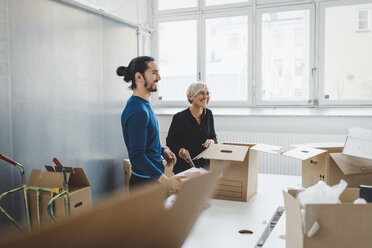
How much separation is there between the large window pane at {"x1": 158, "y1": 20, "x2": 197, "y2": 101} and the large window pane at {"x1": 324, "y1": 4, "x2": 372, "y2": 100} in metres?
1.89

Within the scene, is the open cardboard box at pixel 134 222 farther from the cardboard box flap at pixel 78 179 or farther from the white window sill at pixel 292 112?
the white window sill at pixel 292 112

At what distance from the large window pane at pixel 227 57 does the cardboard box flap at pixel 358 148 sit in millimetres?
3122

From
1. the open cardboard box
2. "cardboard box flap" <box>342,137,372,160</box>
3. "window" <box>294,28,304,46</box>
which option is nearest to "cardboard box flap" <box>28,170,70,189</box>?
"cardboard box flap" <box>342,137,372,160</box>

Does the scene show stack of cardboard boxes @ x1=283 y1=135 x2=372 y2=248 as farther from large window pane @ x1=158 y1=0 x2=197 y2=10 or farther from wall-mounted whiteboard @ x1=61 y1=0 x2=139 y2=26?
large window pane @ x1=158 y1=0 x2=197 y2=10

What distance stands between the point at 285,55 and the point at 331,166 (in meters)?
3.07

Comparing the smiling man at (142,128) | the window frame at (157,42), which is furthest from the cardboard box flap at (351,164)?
the window frame at (157,42)

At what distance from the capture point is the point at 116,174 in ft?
12.1

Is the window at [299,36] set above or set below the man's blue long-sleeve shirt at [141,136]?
above

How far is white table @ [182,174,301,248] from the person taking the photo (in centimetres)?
129

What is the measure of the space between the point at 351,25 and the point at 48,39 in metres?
3.61

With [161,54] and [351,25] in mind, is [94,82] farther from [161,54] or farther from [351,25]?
[351,25]

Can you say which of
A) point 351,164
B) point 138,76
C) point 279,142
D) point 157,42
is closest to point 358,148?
point 351,164

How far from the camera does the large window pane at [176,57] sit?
5.03m

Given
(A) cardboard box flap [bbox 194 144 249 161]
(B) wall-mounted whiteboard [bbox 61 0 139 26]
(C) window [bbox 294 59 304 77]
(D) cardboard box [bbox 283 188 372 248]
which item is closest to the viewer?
(D) cardboard box [bbox 283 188 372 248]
